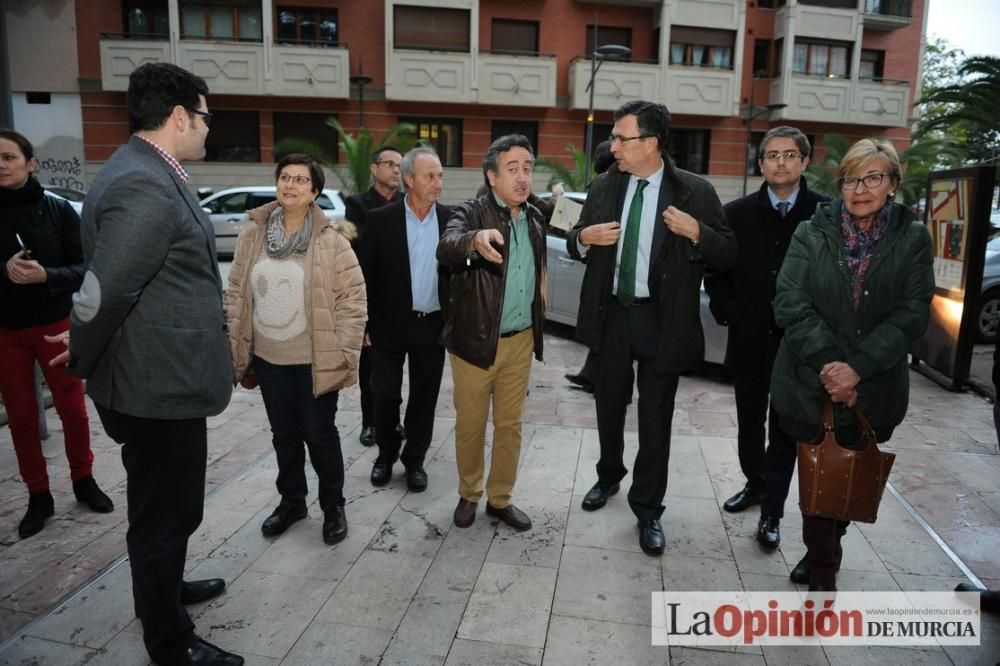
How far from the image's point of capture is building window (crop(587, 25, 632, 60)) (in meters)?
21.7

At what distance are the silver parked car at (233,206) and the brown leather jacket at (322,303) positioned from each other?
40.8 feet

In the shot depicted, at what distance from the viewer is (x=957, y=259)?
665 cm

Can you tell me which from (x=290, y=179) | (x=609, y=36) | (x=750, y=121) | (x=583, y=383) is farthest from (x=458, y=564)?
(x=750, y=121)

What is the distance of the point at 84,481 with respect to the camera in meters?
3.88

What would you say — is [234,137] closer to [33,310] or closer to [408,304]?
[33,310]

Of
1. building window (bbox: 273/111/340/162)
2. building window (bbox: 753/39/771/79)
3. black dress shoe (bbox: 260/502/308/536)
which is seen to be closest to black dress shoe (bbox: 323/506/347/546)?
black dress shoe (bbox: 260/502/308/536)

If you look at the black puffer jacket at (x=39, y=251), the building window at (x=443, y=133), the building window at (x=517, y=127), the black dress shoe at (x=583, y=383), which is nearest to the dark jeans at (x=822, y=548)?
the black dress shoe at (x=583, y=383)

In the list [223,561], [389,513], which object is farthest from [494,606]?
[223,561]

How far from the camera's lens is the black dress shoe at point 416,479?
422 centimetres

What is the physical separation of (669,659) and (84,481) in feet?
10.5

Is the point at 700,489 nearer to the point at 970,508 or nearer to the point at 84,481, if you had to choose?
the point at 970,508

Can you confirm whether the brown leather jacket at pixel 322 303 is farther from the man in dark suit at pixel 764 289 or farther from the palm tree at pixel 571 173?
the palm tree at pixel 571 173

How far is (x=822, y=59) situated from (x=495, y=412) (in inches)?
950

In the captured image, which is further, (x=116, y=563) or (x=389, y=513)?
(x=389, y=513)
